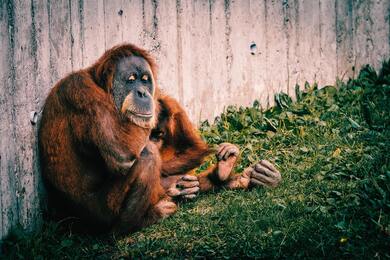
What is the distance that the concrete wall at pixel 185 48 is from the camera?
145 inches

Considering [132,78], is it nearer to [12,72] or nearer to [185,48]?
[12,72]

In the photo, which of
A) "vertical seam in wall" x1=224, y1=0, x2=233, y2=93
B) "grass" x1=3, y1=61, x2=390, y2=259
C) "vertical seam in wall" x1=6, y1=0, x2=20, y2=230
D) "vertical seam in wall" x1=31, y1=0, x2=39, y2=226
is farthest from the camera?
"vertical seam in wall" x1=224, y1=0, x2=233, y2=93

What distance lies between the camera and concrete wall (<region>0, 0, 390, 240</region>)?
12.1 feet

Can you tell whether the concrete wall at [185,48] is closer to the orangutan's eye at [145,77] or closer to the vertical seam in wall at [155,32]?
the vertical seam in wall at [155,32]

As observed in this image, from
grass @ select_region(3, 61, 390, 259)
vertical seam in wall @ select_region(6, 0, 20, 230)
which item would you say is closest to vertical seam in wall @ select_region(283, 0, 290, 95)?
grass @ select_region(3, 61, 390, 259)

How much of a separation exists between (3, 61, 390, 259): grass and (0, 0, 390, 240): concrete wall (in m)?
0.28

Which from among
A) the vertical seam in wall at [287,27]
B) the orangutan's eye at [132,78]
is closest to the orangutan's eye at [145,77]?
the orangutan's eye at [132,78]

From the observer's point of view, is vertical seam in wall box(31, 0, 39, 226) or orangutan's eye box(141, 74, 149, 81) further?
orangutan's eye box(141, 74, 149, 81)

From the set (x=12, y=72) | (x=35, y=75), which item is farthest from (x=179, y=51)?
(x=12, y=72)

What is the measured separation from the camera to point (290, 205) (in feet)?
12.5

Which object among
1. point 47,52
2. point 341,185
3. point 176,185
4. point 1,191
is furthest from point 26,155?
point 341,185

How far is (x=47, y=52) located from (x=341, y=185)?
1834 mm

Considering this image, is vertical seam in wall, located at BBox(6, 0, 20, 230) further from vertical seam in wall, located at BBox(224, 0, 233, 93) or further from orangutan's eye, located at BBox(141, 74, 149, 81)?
vertical seam in wall, located at BBox(224, 0, 233, 93)

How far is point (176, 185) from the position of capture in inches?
173
